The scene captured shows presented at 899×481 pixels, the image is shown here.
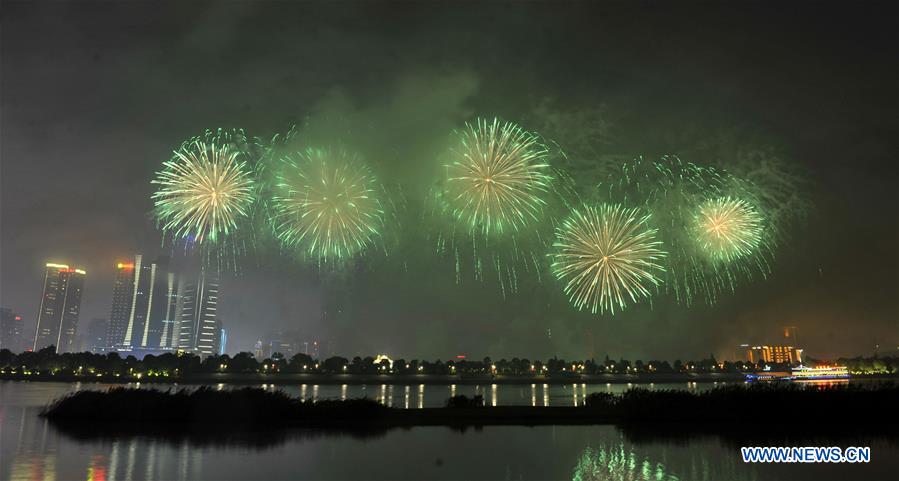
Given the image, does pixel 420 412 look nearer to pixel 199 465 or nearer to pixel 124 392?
pixel 199 465

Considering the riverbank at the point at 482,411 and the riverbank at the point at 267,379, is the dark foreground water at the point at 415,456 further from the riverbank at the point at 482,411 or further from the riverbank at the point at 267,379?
the riverbank at the point at 267,379

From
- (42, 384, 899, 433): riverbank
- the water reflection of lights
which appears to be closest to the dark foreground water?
the water reflection of lights

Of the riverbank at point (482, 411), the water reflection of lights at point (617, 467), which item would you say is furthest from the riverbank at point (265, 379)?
the water reflection of lights at point (617, 467)

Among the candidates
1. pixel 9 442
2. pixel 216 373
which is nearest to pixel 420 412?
pixel 9 442

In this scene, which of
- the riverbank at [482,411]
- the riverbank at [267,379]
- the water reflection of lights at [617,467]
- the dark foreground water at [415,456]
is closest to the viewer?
the water reflection of lights at [617,467]

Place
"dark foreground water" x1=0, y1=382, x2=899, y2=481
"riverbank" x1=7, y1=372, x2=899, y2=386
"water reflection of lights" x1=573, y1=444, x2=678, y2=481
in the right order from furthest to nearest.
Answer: "riverbank" x1=7, y1=372, x2=899, y2=386 < "dark foreground water" x1=0, y1=382, x2=899, y2=481 < "water reflection of lights" x1=573, y1=444, x2=678, y2=481

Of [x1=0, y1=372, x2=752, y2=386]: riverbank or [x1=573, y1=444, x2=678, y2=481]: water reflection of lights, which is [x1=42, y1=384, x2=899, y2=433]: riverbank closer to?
[x1=573, y1=444, x2=678, y2=481]: water reflection of lights
